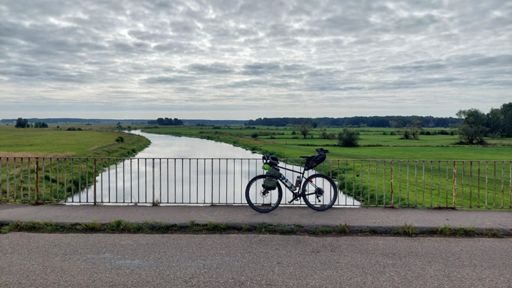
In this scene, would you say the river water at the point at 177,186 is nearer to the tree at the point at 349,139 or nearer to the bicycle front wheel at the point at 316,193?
the bicycle front wheel at the point at 316,193

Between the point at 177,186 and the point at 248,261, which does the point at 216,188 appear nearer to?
the point at 177,186

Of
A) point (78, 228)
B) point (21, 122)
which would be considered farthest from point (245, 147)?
point (21, 122)

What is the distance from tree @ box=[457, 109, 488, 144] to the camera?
73.9 meters

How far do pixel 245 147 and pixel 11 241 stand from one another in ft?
181

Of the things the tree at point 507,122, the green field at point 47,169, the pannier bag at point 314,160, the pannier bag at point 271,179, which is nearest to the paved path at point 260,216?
the pannier bag at point 271,179

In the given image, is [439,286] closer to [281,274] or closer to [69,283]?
[281,274]

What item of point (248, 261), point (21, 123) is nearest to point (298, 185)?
point (248, 261)

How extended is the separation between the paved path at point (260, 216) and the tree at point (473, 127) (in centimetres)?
7141

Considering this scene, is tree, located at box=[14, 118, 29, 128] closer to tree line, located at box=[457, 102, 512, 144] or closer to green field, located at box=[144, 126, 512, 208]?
green field, located at box=[144, 126, 512, 208]

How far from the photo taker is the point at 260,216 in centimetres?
843

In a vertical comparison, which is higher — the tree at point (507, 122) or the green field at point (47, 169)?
the tree at point (507, 122)

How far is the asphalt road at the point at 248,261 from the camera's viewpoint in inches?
211

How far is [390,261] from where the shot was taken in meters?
6.13

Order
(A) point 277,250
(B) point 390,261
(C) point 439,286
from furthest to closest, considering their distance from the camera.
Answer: (A) point 277,250 < (B) point 390,261 < (C) point 439,286
